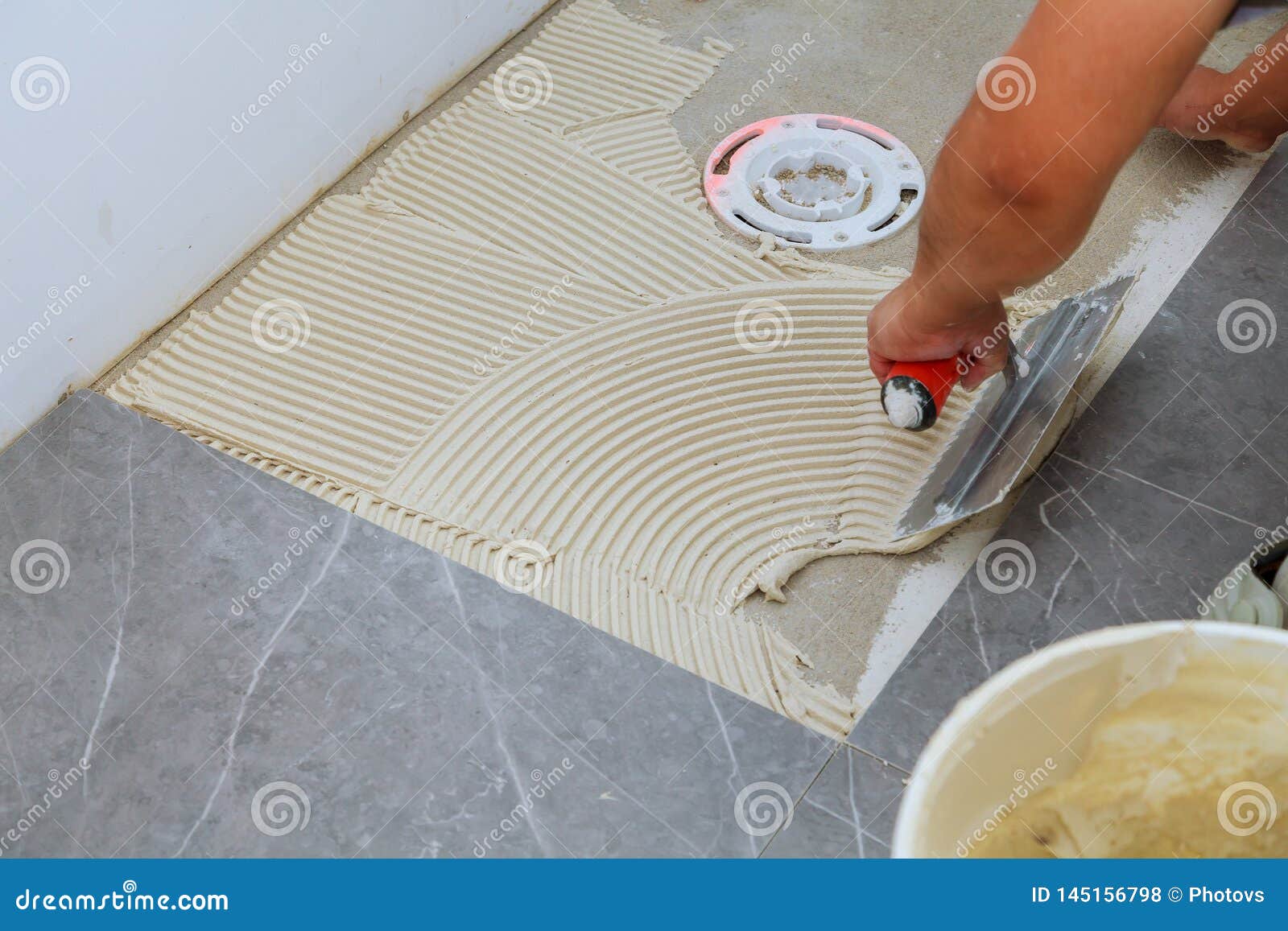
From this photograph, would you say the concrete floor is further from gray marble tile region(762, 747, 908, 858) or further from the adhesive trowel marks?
gray marble tile region(762, 747, 908, 858)

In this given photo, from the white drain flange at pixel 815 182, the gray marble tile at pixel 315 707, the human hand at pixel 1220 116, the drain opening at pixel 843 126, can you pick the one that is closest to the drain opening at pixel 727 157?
the white drain flange at pixel 815 182

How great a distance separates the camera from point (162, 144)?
8.50 feet

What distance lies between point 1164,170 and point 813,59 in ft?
3.19

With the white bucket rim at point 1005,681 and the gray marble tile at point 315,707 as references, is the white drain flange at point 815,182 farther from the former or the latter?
the white bucket rim at point 1005,681

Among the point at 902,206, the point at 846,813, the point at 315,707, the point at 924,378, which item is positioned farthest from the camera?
the point at 902,206

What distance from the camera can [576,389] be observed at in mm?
2570

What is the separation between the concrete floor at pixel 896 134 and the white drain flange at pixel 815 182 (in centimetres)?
6

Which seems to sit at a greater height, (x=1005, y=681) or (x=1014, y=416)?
(x=1005, y=681)

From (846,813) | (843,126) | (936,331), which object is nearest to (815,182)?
(843,126)

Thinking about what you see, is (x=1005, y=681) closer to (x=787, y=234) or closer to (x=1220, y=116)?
(x=787, y=234)

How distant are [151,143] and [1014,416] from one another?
1.84 metres

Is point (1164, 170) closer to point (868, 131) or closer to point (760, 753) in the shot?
point (868, 131)

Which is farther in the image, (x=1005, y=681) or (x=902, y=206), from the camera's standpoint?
(x=902, y=206)

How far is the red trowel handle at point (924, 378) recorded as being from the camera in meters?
2.14
